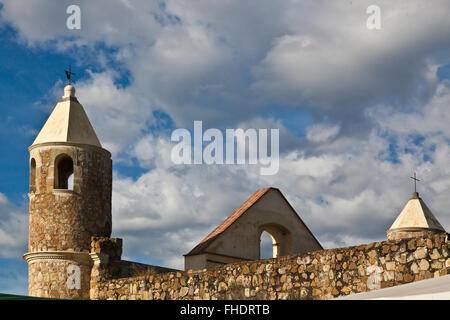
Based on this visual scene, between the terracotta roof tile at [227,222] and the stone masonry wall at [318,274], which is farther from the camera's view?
the terracotta roof tile at [227,222]

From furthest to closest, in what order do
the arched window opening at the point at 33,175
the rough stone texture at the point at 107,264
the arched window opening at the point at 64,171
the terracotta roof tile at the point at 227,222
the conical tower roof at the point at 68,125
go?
the terracotta roof tile at the point at 227,222 → the arched window opening at the point at 64,171 → the arched window opening at the point at 33,175 → the conical tower roof at the point at 68,125 → the rough stone texture at the point at 107,264

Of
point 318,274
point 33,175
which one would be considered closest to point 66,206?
point 33,175

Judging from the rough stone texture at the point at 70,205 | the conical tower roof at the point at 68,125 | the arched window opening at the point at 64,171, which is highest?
the conical tower roof at the point at 68,125

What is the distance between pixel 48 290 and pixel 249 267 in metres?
6.95

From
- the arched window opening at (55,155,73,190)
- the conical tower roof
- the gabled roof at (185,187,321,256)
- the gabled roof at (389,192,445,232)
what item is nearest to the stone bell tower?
the conical tower roof

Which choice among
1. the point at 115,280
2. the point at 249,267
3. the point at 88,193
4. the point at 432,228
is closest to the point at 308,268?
the point at 249,267

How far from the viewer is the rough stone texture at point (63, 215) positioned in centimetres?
1791

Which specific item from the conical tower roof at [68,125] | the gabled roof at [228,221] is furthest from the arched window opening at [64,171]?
the gabled roof at [228,221]

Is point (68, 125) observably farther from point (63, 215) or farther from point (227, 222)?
point (227, 222)

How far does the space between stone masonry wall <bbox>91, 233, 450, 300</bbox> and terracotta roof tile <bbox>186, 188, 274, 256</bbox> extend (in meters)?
5.36

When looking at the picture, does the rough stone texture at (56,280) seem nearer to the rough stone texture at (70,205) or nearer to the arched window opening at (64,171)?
the rough stone texture at (70,205)

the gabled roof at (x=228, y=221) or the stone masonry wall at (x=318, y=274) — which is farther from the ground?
the gabled roof at (x=228, y=221)

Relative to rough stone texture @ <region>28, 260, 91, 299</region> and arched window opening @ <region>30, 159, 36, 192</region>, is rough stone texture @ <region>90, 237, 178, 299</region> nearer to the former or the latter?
rough stone texture @ <region>28, 260, 91, 299</region>

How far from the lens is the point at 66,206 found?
1814cm
